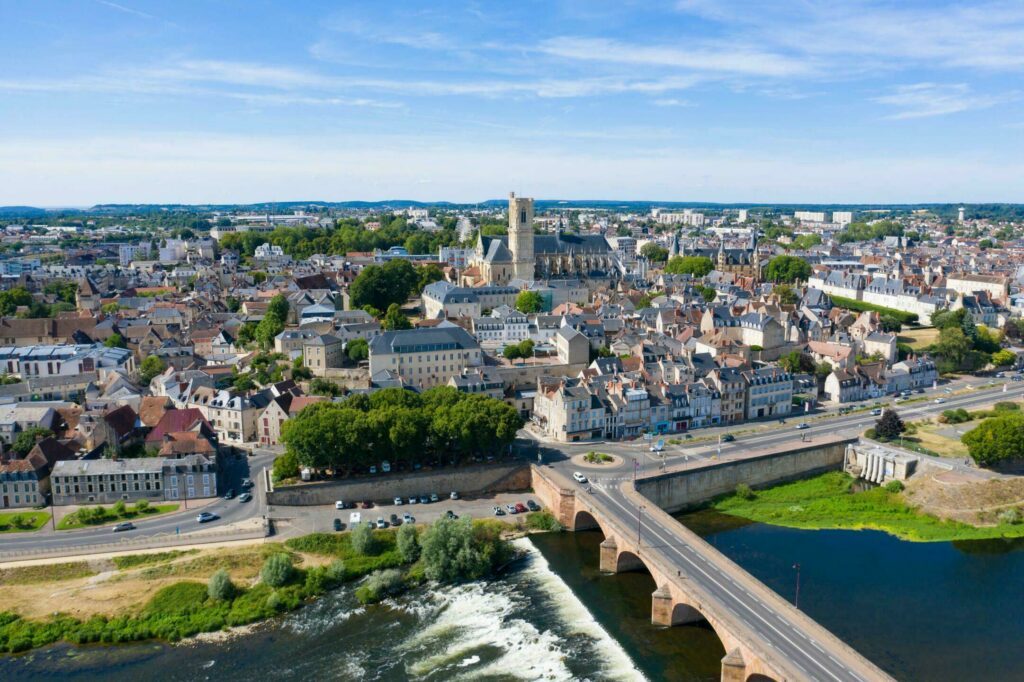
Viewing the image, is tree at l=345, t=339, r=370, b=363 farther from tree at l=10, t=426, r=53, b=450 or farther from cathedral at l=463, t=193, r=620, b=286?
cathedral at l=463, t=193, r=620, b=286

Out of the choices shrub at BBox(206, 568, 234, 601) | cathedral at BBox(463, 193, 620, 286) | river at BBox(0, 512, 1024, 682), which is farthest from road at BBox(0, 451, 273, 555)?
cathedral at BBox(463, 193, 620, 286)

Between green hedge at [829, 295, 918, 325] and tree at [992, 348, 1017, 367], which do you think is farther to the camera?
green hedge at [829, 295, 918, 325]

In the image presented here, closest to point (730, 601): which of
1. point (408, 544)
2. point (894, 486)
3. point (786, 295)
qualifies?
point (408, 544)

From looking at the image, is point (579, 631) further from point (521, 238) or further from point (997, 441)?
point (521, 238)

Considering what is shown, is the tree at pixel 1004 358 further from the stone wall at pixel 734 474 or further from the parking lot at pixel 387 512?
the parking lot at pixel 387 512

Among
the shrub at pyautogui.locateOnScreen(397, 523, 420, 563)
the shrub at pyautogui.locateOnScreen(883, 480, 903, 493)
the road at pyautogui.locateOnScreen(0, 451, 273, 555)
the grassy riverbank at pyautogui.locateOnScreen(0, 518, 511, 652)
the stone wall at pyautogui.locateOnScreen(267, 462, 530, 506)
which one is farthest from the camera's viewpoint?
the shrub at pyautogui.locateOnScreen(883, 480, 903, 493)

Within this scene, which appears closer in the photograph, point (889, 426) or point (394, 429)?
point (394, 429)

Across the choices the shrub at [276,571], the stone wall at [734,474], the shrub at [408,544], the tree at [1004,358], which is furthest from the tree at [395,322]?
the tree at [1004,358]
